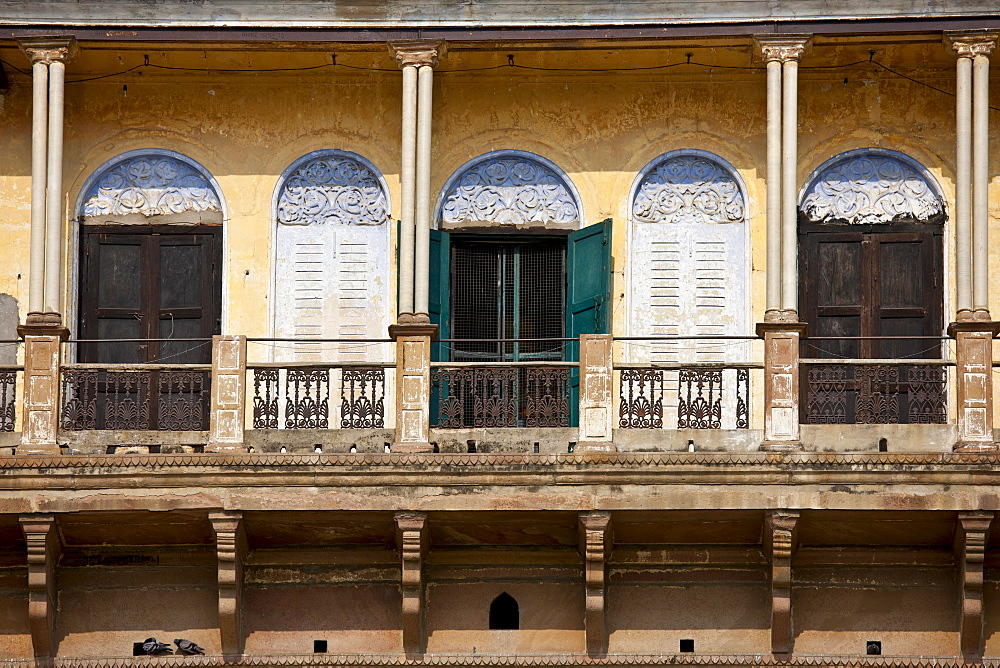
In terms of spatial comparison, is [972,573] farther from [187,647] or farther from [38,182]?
[38,182]

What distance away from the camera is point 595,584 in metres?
17.3

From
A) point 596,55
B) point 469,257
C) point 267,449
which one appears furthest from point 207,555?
point 596,55

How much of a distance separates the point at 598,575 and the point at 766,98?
4.58m

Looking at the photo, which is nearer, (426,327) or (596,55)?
(426,327)

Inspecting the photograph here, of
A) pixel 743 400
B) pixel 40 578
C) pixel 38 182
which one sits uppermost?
pixel 38 182

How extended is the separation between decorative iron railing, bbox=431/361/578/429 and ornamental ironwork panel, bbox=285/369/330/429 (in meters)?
0.90

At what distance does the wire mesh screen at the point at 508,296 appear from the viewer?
62.4ft

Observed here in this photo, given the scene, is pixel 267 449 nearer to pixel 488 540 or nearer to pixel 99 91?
pixel 488 540

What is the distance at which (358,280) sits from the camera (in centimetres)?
1912

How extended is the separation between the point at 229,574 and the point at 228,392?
1458mm

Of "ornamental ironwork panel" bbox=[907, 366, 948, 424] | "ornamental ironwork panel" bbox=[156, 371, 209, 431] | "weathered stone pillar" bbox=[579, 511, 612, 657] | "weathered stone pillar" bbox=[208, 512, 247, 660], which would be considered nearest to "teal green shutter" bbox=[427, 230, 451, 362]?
"ornamental ironwork panel" bbox=[156, 371, 209, 431]

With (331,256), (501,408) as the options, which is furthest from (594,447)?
(331,256)

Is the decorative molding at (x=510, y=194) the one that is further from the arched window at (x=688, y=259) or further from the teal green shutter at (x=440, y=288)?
the arched window at (x=688, y=259)

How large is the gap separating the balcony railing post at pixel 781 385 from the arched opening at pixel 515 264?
1769mm
